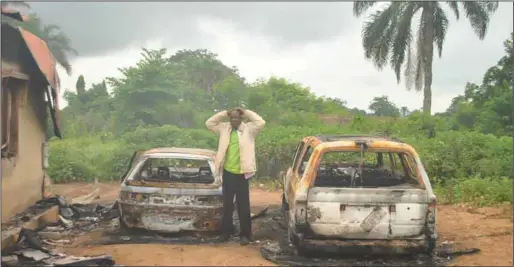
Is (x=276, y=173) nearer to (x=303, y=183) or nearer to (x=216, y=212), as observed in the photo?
(x=216, y=212)

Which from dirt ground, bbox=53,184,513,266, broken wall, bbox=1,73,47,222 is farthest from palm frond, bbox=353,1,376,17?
broken wall, bbox=1,73,47,222

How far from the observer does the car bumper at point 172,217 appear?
7699mm

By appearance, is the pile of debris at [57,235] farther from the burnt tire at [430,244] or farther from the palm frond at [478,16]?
the palm frond at [478,16]

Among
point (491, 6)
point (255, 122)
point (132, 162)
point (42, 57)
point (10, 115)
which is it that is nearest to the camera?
point (255, 122)

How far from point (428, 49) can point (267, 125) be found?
29.0ft

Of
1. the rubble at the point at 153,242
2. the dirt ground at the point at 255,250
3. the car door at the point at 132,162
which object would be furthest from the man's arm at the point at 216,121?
the dirt ground at the point at 255,250

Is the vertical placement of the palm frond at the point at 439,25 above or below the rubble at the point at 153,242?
above

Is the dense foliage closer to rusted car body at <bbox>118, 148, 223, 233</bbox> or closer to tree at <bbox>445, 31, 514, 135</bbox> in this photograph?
tree at <bbox>445, 31, 514, 135</bbox>

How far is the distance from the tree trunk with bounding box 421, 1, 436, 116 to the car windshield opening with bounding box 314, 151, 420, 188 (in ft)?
57.5

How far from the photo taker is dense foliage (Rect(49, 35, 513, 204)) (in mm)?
14117

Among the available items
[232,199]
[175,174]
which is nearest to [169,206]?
[232,199]

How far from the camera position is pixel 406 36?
26.0 metres

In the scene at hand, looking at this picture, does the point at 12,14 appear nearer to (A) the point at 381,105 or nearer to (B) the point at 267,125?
(B) the point at 267,125

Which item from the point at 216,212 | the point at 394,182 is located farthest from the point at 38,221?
the point at 394,182
